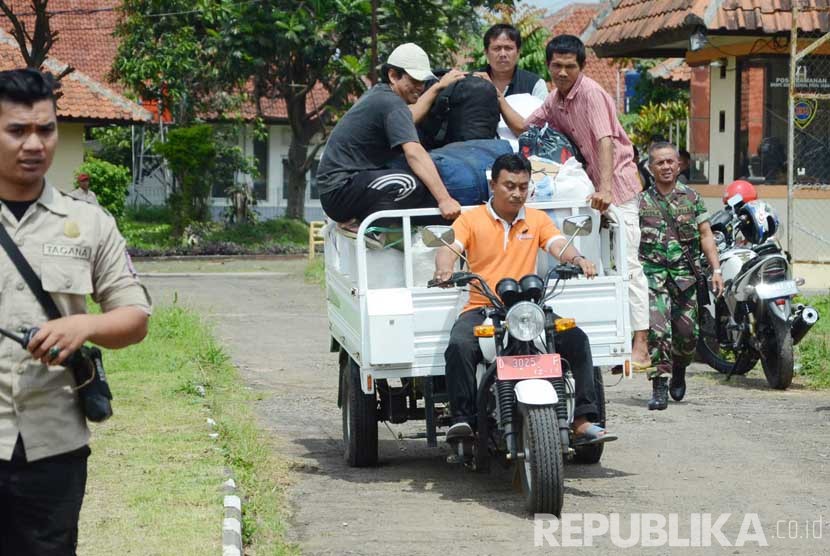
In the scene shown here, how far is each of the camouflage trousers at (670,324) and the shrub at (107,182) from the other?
2677cm

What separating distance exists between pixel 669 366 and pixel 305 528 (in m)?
4.25

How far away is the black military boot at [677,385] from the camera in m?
11.1

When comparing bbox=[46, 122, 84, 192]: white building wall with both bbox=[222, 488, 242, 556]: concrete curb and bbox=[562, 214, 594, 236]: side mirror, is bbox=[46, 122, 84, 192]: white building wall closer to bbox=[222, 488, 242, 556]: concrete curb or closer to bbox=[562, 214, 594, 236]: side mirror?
bbox=[562, 214, 594, 236]: side mirror

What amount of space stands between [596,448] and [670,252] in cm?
255

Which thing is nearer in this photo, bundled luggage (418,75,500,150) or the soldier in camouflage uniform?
bundled luggage (418,75,500,150)

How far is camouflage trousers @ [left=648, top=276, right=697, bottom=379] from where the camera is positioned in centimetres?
1062

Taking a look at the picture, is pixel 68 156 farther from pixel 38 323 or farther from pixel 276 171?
pixel 38 323

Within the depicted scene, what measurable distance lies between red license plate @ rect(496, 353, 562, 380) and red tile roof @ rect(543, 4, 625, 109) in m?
41.2

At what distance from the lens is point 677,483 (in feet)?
26.4

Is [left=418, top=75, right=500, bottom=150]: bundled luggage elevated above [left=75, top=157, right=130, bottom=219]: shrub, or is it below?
above

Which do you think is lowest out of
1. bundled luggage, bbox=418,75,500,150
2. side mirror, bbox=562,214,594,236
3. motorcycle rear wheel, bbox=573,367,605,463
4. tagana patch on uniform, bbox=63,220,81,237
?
motorcycle rear wheel, bbox=573,367,605,463

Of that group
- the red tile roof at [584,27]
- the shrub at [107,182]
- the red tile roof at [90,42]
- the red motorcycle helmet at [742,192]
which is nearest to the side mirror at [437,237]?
the red motorcycle helmet at [742,192]

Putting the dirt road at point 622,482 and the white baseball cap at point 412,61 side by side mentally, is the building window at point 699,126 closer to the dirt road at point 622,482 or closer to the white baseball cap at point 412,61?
the dirt road at point 622,482

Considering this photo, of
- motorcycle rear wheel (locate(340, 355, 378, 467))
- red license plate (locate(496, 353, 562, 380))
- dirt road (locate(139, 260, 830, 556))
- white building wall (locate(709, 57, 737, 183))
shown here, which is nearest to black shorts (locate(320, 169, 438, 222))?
motorcycle rear wheel (locate(340, 355, 378, 467))
